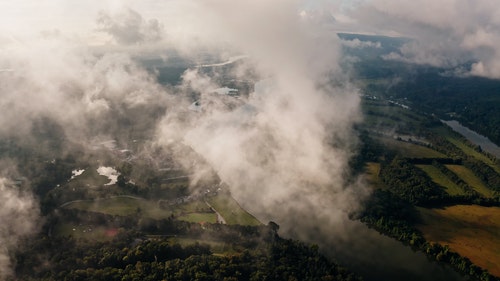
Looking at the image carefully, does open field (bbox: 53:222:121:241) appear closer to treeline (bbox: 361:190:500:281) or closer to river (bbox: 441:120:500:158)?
treeline (bbox: 361:190:500:281)

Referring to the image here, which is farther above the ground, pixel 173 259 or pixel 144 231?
pixel 173 259

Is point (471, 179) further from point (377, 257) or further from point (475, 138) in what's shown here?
point (475, 138)

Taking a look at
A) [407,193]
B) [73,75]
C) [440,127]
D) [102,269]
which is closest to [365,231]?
[407,193]

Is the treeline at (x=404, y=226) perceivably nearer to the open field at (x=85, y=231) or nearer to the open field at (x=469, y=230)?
the open field at (x=469, y=230)

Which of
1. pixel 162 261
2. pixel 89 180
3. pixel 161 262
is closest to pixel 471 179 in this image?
pixel 162 261

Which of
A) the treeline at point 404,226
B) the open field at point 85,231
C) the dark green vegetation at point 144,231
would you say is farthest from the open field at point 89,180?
the treeline at point 404,226

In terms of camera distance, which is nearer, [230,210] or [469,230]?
[230,210]

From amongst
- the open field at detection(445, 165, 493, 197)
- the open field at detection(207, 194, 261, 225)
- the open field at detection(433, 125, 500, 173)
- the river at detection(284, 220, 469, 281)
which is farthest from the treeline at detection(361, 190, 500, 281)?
the open field at detection(433, 125, 500, 173)
